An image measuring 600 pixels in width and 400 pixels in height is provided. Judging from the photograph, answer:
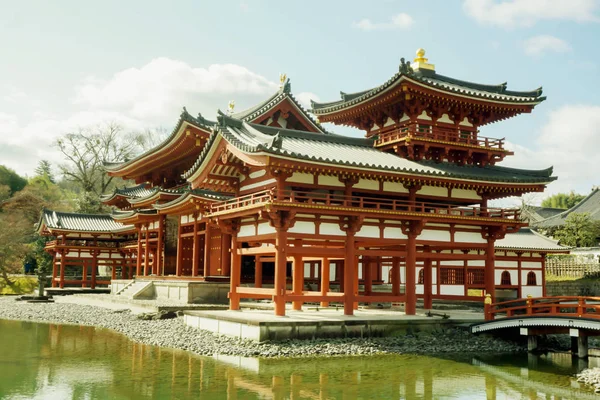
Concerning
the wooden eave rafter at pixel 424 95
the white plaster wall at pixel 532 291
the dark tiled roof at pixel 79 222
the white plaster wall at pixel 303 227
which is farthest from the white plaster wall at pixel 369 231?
the dark tiled roof at pixel 79 222

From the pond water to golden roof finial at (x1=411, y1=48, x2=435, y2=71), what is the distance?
1556cm

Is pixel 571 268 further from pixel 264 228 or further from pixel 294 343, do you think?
pixel 294 343

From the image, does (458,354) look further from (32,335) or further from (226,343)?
(32,335)

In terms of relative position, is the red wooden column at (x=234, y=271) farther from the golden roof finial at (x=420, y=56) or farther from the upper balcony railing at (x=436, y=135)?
the golden roof finial at (x=420, y=56)

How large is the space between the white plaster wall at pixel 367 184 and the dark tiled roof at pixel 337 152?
2.72ft

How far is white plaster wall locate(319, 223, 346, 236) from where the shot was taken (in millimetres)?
22938

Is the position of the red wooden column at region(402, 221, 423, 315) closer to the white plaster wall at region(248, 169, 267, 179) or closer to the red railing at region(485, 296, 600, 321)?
the red railing at region(485, 296, 600, 321)

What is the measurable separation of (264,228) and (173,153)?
53.4 feet

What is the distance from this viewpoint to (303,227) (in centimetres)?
2273

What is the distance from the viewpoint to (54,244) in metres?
47.6

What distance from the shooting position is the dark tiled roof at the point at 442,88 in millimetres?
26500

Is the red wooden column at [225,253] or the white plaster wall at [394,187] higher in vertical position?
the white plaster wall at [394,187]

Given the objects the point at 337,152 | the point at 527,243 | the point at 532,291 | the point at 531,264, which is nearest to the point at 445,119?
the point at 337,152

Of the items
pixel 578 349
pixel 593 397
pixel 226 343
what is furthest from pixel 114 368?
pixel 578 349
